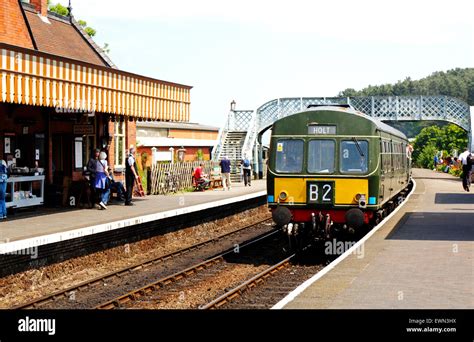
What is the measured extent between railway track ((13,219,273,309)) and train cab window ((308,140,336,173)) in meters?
3.58

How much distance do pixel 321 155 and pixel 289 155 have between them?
67cm

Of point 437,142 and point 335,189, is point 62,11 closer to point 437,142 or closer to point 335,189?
point 335,189

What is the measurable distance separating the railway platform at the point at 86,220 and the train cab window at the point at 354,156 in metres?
4.87

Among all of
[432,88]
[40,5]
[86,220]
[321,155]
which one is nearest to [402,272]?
[321,155]

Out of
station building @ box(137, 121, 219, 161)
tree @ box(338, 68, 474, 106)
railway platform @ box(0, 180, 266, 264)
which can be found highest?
tree @ box(338, 68, 474, 106)

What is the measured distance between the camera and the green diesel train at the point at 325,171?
46.4 ft

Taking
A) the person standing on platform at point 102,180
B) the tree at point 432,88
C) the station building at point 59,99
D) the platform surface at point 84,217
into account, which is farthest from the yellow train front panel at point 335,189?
the tree at point 432,88

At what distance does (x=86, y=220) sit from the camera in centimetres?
1541

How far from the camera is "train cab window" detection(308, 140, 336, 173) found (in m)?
14.4

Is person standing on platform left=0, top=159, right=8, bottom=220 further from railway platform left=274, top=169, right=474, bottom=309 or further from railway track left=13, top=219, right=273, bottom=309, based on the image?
railway platform left=274, top=169, right=474, bottom=309

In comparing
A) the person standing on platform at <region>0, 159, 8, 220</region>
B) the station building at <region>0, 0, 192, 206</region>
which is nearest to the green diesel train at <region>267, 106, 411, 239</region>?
the station building at <region>0, 0, 192, 206</region>

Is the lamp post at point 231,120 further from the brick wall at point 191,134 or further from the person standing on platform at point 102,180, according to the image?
the person standing on platform at point 102,180

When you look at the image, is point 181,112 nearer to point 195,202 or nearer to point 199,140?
point 195,202

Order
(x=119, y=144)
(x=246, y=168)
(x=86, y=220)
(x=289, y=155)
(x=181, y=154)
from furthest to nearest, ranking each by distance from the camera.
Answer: (x=181, y=154)
(x=246, y=168)
(x=119, y=144)
(x=86, y=220)
(x=289, y=155)
